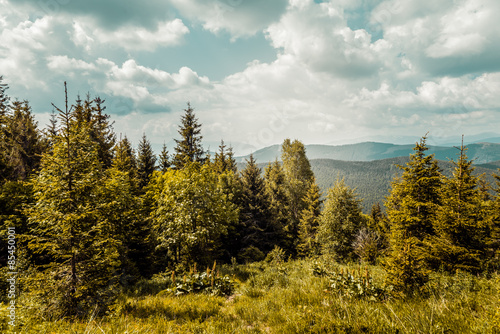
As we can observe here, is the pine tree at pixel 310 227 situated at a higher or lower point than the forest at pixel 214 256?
lower

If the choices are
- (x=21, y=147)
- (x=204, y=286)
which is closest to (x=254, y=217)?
(x=204, y=286)

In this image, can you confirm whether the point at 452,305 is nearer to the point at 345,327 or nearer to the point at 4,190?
the point at 345,327

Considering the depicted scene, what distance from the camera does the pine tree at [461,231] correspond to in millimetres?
12109

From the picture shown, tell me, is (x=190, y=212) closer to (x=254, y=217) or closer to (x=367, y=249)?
(x=254, y=217)

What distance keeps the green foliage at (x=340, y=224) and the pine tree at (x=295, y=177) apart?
28.9ft

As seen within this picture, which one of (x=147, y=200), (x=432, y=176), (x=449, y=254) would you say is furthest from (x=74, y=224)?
(x=432, y=176)

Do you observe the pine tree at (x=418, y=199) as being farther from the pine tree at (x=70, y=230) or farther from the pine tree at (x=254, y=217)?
the pine tree at (x=70, y=230)

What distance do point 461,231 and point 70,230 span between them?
1906 centimetres

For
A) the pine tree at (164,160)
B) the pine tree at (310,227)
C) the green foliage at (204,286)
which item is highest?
the pine tree at (164,160)

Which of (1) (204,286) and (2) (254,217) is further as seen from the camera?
(2) (254,217)

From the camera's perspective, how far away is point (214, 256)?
844 inches

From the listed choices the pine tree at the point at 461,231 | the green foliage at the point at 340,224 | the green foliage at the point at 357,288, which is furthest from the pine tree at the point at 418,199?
the green foliage at the point at 357,288

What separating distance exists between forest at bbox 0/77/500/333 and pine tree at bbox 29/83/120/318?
42mm

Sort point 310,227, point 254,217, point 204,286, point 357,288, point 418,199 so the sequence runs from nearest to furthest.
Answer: point 357,288 < point 204,286 < point 418,199 < point 254,217 < point 310,227
